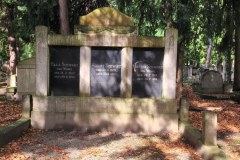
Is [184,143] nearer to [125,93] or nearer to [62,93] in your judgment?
[125,93]

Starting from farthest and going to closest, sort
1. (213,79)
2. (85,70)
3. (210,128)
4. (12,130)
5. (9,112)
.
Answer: (213,79) → (9,112) → (85,70) → (12,130) → (210,128)

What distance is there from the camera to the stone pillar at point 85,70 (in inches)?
348

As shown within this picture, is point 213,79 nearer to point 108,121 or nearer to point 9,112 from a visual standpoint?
point 108,121

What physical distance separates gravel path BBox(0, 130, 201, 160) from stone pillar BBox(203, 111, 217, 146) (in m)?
0.40

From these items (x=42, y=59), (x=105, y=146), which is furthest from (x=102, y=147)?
(x=42, y=59)

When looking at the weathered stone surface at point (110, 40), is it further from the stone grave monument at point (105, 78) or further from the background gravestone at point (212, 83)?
the background gravestone at point (212, 83)

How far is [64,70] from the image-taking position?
8938mm

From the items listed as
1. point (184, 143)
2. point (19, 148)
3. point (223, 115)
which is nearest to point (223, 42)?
point (223, 115)

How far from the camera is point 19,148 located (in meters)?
6.77

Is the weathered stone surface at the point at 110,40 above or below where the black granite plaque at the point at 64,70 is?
above

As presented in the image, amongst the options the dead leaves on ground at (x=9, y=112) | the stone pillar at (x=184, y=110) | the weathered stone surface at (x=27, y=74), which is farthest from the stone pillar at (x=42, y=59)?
the weathered stone surface at (x=27, y=74)

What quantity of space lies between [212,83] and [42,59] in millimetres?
13016

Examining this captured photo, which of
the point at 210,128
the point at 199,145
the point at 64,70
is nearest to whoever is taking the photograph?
the point at 210,128

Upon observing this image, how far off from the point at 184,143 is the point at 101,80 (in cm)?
284
